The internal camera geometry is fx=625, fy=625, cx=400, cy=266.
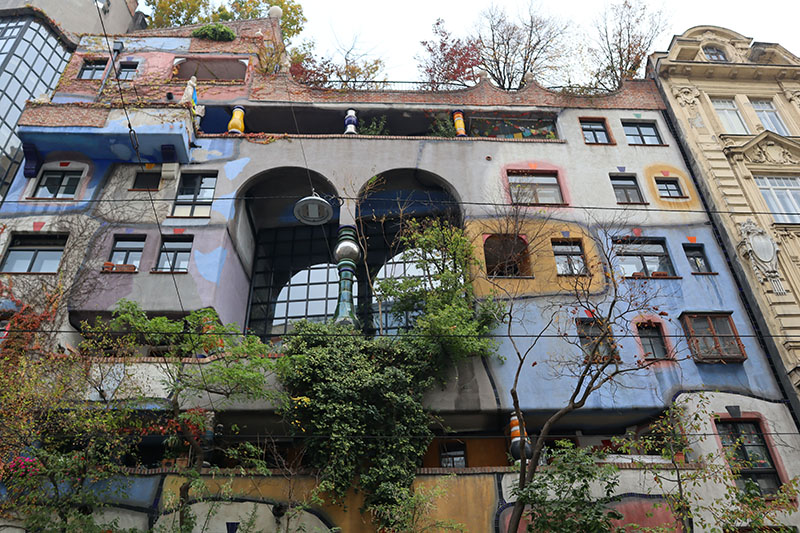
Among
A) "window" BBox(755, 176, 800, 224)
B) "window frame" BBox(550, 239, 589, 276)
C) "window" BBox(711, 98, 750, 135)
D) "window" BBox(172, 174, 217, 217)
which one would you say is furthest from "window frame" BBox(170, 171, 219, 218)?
"window" BBox(711, 98, 750, 135)

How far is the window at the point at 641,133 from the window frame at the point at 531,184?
3.60 meters

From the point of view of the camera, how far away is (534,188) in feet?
66.0

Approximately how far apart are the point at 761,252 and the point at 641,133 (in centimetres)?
613

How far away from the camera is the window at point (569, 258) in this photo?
18141 mm

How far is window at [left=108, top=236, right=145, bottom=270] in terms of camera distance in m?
18.2

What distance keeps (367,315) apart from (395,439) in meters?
6.04

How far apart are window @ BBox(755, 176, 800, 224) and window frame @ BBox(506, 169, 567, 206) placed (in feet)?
21.5

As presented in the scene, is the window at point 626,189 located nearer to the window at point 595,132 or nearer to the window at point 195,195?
the window at point 595,132

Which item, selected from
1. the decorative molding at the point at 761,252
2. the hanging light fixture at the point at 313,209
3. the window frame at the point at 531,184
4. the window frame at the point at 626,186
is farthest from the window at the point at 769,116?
the hanging light fixture at the point at 313,209

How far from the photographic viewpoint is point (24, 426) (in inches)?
464

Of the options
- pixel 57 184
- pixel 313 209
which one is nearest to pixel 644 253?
pixel 313 209

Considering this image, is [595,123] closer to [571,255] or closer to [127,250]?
[571,255]

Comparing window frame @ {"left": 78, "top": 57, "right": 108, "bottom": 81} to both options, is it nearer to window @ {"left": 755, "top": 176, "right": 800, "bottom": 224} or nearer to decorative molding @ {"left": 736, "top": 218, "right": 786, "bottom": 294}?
decorative molding @ {"left": 736, "top": 218, "right": 786, "bottom": 294}

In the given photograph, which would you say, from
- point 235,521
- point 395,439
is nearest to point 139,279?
point 235,521
